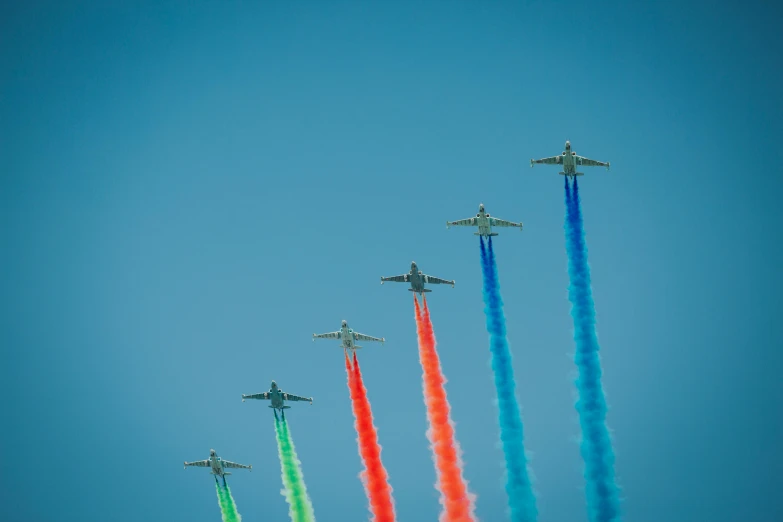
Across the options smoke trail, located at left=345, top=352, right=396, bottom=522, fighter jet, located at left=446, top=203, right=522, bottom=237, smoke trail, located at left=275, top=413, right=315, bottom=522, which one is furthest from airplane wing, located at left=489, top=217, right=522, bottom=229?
smoke trail, located at left=275, top=413, right=315, bottom=522

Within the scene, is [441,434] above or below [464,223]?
below

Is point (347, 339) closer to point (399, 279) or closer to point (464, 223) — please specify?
point (399, 279)

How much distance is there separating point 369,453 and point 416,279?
528 inches

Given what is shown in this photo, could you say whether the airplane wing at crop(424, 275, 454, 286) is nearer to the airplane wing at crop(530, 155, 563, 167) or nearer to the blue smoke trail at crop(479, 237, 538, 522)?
the blue smoke trail at crop(479, 237, 538, 522)

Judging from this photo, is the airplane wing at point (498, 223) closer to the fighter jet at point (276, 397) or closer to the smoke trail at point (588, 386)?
the smoke trail at point (588, 386)

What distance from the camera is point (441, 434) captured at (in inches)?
3460

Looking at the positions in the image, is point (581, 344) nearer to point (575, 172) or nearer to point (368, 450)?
point (575, 172)

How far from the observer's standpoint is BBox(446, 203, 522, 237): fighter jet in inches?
3253

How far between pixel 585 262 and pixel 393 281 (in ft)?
42.7

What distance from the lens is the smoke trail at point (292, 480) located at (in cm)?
9069

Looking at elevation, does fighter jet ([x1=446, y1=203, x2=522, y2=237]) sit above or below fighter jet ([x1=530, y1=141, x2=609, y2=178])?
below

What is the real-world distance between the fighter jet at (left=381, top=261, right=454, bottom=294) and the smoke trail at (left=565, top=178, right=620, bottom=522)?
8553mm

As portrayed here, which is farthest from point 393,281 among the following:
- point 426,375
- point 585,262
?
point 585,262

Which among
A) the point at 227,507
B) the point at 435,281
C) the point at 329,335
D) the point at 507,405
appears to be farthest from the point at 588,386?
the point at 227,507
